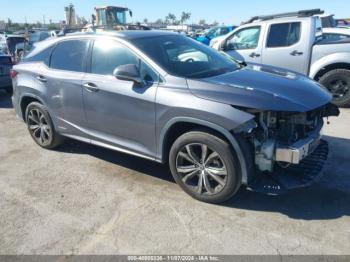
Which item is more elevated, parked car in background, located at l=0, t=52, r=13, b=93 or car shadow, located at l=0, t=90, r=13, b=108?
parked car in background, located at l=0, t=52, r=13, b=93

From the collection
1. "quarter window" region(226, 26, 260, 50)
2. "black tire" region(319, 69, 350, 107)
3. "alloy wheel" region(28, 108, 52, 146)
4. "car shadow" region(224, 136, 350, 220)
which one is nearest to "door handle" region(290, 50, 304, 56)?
"black tire" region(319, 69, 350, 107)

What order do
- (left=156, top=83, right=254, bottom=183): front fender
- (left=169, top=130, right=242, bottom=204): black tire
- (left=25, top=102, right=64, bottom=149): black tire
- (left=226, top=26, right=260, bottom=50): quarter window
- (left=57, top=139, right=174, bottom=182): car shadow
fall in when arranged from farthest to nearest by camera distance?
(left=226, top=26, right=260, bottom=50): quarter window < (left=25, top=102, right=64, bottom=149): black tire < (left=57, top=139, right=174, bottom=182): car shadow < (left=169, top=130, right=242, bottom=204): black tire < (left=156, top=83, right=254, bottom=183): front fender

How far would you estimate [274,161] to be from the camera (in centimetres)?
338

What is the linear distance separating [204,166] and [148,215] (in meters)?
0.77

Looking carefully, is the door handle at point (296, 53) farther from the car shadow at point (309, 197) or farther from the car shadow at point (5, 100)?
the car shadow at point (5, 100)

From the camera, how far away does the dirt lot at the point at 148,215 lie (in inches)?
122

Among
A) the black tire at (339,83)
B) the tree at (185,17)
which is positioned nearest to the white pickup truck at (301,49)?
the black tire at (339,83)

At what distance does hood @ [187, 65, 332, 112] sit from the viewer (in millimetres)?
3275

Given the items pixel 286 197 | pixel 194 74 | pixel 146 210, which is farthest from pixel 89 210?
pixel 286 197

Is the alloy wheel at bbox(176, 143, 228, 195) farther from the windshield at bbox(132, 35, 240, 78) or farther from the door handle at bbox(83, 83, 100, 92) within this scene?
the door handle at bbox(83, 83, 100, 92)

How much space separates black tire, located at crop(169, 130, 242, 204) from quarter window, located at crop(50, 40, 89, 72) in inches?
70.9

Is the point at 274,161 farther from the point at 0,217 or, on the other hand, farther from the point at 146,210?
the point at 0,217

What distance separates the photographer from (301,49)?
7.54m

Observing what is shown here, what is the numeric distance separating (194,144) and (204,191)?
537mm
